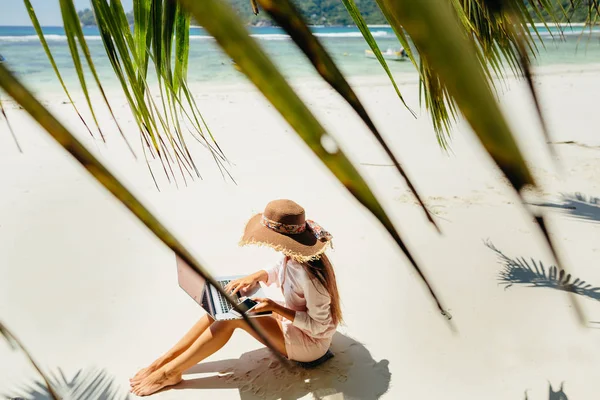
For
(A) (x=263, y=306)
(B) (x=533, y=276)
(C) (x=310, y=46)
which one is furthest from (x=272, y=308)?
(C) (x=310, y=46)

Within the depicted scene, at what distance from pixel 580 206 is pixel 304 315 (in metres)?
2.95

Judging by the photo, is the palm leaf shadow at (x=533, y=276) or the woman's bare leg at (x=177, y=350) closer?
the woman's bare leg at (x=177, y=350)

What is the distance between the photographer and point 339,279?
3.04 metres

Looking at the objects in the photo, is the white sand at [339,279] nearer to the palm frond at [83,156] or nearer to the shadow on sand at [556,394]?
the shadow on sand at [556,394]

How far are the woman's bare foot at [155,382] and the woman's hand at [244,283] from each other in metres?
0.44

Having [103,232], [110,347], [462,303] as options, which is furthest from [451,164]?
[110,347]

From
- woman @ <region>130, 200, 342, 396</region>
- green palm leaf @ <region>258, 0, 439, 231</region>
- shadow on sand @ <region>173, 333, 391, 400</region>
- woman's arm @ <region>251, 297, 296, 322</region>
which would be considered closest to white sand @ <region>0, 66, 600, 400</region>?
shadow on sand @ <region>173, 333, 391, 400</region>

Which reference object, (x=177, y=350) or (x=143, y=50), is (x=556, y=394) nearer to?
(x=177, y=350)

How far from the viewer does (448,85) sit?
0.52 feet

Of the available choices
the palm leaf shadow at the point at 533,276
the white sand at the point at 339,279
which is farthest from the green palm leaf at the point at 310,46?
the palm leaf shadow at the point at 533,276

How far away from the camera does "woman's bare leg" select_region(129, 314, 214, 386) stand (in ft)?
7.17

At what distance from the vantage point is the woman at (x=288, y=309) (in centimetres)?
205

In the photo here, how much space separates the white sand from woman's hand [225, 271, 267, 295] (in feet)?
1.18

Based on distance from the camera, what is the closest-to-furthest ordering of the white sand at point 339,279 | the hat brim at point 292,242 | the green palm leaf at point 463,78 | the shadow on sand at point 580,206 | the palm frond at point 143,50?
the green palm leaf at point 463,78
the palm frond at point 143,50
the hat brim at point 292,242
the white sand at point 339,279
the shadow on sand at point 580,206
